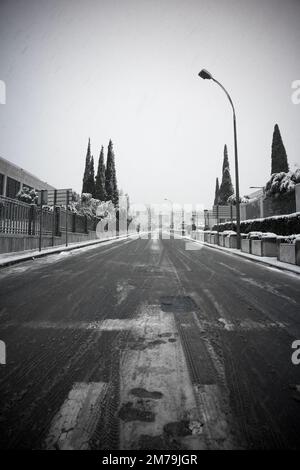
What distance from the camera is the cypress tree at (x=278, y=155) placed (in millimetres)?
35969

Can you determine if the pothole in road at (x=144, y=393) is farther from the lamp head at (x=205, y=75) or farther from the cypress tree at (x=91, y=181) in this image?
the cypress tree at (x=91, y=181)

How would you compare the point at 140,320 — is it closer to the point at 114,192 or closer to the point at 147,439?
the point at 147,439

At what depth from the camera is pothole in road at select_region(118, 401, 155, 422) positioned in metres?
1.53

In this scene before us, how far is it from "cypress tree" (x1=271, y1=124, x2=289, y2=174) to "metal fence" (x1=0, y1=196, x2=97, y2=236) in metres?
33.0

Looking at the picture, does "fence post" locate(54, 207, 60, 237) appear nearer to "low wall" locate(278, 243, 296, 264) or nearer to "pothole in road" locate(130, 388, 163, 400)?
"low wall" locate(278, 243, 296, 264)

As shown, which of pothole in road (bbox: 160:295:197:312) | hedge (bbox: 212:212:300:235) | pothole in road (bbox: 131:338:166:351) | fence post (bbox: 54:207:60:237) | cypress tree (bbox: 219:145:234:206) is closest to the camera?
pothole in road (bbox: 131:338:166:351)

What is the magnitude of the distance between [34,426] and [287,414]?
1677 millimetres

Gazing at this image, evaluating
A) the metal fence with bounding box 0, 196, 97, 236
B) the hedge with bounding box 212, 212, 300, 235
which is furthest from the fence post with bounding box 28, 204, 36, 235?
the hedge with bounding box 212, 212, 300, 235

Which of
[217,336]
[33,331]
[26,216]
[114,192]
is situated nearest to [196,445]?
[217,336]

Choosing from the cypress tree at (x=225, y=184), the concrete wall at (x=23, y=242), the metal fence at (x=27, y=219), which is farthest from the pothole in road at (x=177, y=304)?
the cypress tree at (x=225, y=184)

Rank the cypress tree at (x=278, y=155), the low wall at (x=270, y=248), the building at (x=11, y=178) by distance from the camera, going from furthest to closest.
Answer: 1. the cypress tree at (x=278, y=155)
2. the building at (x=11, y=178)
3. the low wall at (x=270, y=248)

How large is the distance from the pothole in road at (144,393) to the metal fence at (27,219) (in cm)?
1125

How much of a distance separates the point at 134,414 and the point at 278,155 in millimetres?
42409

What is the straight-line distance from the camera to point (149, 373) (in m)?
2.07
